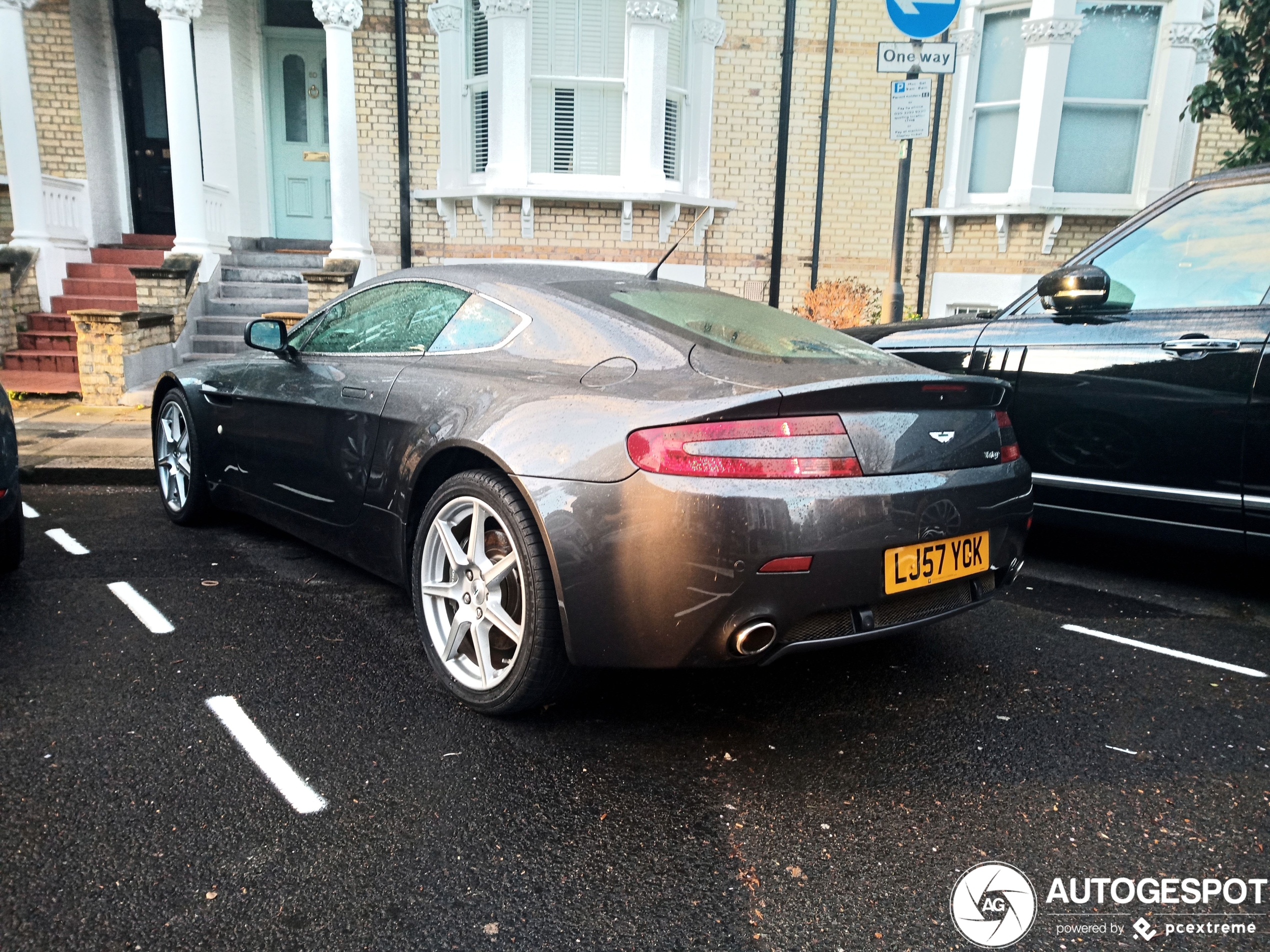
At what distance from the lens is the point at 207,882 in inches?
81.4

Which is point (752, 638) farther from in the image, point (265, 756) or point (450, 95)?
point (450, 95)

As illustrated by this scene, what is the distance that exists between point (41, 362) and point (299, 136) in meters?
4.31

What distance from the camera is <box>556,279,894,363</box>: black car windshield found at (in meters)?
3.05

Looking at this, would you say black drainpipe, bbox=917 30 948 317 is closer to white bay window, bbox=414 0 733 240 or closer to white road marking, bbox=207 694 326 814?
white bay window, bbox=414 0 733 240

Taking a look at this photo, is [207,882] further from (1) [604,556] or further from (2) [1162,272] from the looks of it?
(2) [1162,272]

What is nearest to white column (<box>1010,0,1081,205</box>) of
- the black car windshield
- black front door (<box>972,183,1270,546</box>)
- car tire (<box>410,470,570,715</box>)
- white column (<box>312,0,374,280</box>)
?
black front door (<box>972,183,1270,546</box>)

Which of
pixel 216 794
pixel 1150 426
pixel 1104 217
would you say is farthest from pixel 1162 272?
pixel 1104 217

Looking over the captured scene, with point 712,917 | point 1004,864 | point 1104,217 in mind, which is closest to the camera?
point 712,917

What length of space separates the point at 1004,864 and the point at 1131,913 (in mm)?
269

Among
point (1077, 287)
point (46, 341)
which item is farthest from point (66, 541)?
point (46, 341)

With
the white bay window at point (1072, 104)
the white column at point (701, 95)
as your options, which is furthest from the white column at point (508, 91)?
the white bay window at point (1072, 104)

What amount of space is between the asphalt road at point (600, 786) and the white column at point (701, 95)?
848cm

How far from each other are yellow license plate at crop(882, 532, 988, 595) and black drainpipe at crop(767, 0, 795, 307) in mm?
8559

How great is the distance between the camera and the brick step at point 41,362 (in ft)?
30.3
